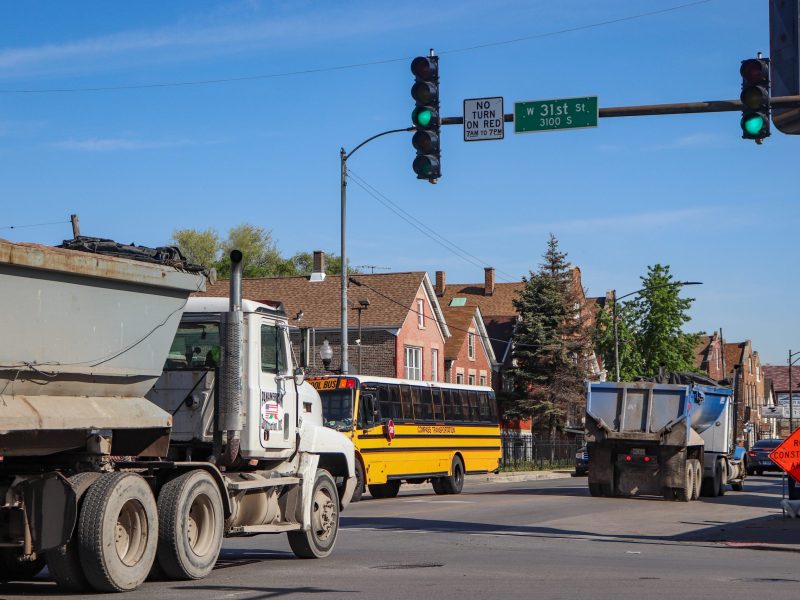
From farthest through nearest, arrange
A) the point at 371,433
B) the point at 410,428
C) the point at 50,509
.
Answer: the point at 410,428
the point at 371,433
the point at 50,509

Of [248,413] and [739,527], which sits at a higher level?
[248,413]

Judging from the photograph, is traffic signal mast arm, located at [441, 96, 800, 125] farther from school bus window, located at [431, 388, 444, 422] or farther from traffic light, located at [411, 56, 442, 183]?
school bus window, located at [431, 388, 444, 422]

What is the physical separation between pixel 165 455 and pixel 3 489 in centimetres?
195

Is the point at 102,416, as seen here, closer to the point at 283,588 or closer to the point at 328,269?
the point at 283,588

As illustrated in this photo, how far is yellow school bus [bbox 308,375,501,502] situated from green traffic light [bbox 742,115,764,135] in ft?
46.6

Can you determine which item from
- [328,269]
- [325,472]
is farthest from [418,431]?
[328,269]

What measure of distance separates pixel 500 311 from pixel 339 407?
56.1m

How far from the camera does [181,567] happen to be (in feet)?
39.1

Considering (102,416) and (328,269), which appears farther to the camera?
(328,269)

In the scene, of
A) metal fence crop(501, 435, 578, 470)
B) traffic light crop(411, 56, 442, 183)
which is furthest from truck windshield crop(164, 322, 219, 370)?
metal fence crop(501, 435, 578, 470)

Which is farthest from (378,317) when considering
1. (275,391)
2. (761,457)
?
(275,391)

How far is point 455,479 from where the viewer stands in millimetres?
34438

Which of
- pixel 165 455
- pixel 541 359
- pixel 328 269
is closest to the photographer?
pixel 165 455

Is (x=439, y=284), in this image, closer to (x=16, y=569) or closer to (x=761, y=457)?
(x=761, y=457)
